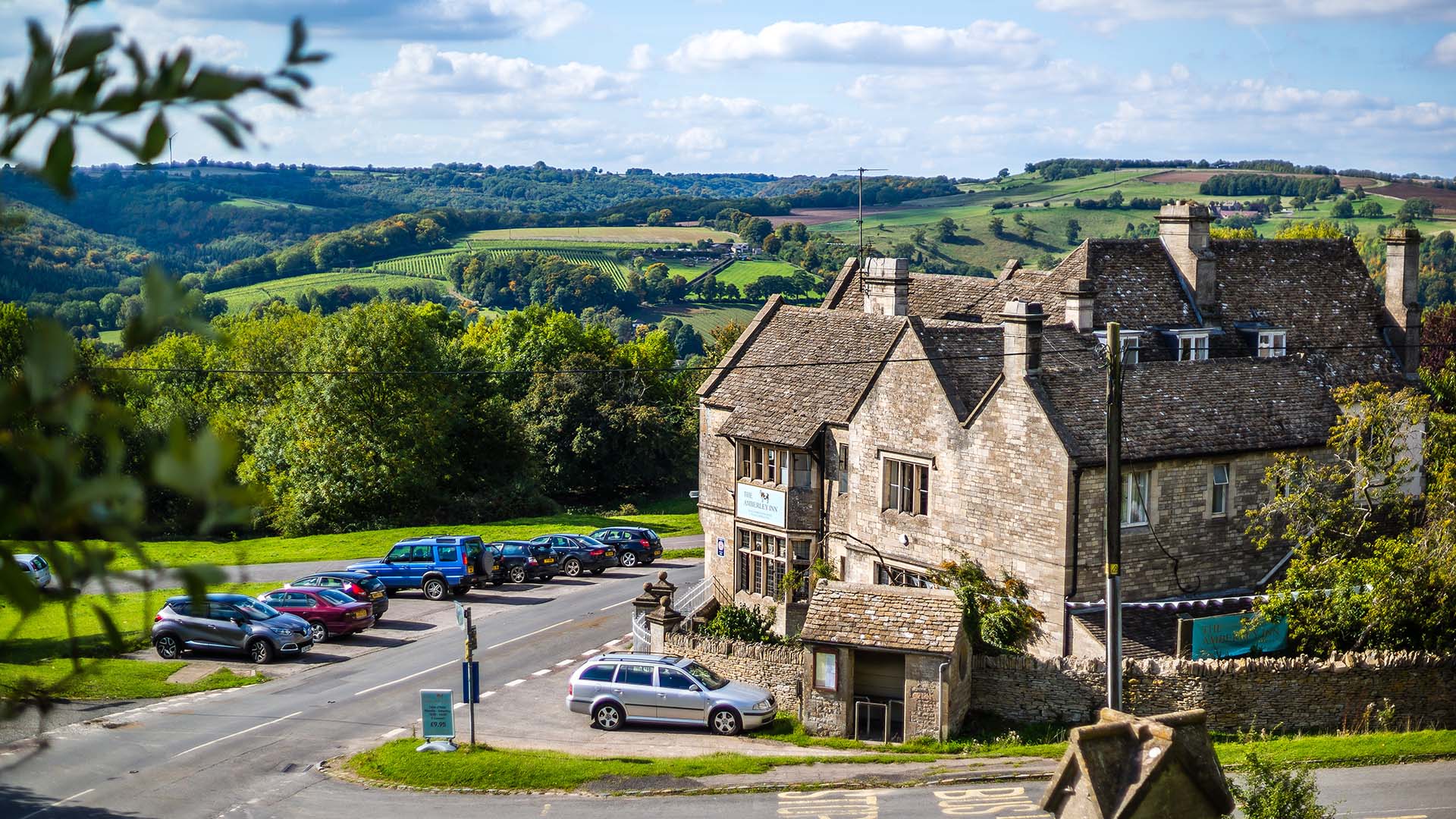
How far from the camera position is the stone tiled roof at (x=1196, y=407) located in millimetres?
31312

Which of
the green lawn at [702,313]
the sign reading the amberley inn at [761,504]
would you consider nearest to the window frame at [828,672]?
the sign reading the amberley inn at [761,504]

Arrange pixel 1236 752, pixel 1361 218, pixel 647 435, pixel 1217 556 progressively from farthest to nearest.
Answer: pixel 1361 218 < pixel 647 435 < pixel 1217 556 < pixel 1236 752

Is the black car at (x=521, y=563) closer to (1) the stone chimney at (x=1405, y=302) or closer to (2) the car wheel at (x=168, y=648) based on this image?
(2) the car wheel at (x=168, y=648)

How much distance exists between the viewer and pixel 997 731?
29.3m

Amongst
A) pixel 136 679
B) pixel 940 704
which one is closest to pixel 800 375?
pixel 940 704

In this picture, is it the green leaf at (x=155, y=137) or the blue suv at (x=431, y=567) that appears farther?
the blue suv at (x=431, y=567)

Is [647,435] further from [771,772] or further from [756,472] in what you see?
[771,772]

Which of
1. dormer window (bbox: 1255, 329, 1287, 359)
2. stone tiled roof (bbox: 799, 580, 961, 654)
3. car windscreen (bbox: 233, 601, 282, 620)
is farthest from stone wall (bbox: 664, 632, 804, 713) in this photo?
dormer window (bbox: 1255, 329, 1287, 359)

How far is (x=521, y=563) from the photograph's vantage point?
4925cm

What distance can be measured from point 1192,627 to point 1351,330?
53.9 ft

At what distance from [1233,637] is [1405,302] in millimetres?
16956

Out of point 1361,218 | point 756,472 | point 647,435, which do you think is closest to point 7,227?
point 756,472

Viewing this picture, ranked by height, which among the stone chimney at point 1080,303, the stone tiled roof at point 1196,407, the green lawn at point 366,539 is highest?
the stone chimney at point 1080,303

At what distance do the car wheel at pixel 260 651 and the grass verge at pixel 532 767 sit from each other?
10564 millimetres
